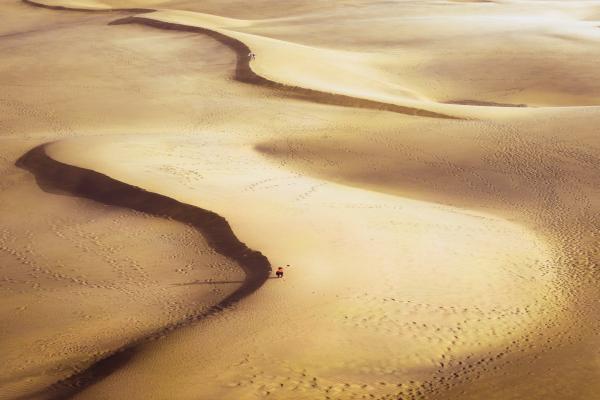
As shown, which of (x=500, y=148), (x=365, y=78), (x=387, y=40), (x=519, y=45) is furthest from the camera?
(x=387, y=40)

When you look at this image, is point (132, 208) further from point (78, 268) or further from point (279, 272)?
point (279, 272)

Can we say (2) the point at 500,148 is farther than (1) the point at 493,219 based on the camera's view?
Yes

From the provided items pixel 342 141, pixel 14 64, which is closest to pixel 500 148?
pixel 342 141

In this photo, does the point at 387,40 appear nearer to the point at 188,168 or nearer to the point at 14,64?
the point at 14,64

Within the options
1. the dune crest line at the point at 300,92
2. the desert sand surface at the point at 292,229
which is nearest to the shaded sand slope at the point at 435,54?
the desert sand surface at the point at 292,229

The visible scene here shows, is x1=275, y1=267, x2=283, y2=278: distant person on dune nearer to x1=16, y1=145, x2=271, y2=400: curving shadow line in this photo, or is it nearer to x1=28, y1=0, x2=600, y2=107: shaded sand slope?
x1=16, y1=145, x2=271, y2=400: curving shadow line

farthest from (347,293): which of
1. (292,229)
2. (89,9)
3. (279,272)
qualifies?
(89,9)
